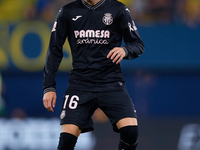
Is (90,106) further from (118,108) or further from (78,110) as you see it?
(118,108)

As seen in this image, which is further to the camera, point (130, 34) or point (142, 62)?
point (142, 62)

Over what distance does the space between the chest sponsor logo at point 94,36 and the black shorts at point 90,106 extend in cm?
44

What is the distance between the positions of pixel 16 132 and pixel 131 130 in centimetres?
392

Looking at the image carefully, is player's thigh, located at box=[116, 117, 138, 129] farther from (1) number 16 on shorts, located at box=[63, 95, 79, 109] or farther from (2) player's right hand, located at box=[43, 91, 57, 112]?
(2) player's right hand, located at box=[43, 91, 57, 112]

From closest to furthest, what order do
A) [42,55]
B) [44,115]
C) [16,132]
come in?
[16,132], [44,115], [42,55]

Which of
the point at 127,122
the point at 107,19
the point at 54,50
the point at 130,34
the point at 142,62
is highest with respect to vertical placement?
the point at 107,19

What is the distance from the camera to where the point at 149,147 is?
6828 millimetres

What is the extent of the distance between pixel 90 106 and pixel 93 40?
58 centimetres

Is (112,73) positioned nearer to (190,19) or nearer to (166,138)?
(166,138)

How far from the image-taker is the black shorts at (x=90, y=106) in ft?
13.6

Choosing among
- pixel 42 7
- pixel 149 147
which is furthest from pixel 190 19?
pixel 149 147

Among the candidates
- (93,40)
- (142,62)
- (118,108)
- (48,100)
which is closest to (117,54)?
(93,40)

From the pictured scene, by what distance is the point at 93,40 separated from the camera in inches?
166

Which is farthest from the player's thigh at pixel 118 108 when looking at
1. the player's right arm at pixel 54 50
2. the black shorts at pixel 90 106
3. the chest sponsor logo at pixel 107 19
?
the chest sponsor logo at pixel 107 19
